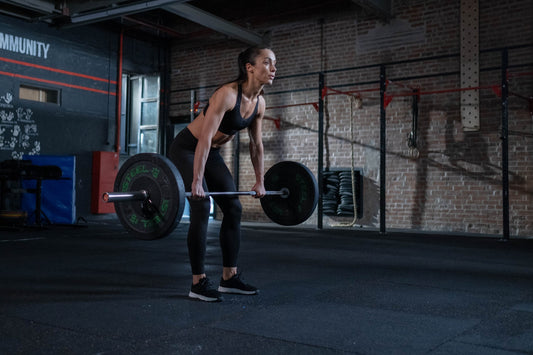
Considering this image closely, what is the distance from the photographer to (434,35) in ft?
21.7

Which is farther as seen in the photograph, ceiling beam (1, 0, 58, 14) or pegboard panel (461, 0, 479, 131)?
ceiling beam (1, 0, 58, 14)

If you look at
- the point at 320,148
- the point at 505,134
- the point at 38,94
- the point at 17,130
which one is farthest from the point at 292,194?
the point at 38,94

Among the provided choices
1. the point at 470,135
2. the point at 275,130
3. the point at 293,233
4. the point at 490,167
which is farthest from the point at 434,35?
the point at 293,233

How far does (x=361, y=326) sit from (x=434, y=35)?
220 inches

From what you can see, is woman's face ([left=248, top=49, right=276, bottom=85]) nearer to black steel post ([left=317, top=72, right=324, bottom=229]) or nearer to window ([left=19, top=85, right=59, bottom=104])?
black steel post ([left=317, top=72, right=324, bottom=229])

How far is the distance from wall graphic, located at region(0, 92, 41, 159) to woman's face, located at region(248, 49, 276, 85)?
18.7ft

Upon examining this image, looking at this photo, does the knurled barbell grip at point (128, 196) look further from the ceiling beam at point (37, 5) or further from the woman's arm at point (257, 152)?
the ceiling beam at point (37, 5)

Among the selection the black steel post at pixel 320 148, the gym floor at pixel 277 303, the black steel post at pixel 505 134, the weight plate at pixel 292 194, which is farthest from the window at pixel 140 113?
the weight plate at pixel 292 194

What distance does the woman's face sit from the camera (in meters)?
2.29

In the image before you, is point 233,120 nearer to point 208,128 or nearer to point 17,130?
point 208,128

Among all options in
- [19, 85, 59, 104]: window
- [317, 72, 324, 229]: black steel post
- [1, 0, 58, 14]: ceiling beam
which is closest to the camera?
[1, 0, 58, 14]: ceiling beam

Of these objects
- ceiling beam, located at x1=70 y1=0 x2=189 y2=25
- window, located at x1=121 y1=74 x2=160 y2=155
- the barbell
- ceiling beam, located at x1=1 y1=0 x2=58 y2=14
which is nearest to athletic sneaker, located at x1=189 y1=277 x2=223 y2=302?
the barbell

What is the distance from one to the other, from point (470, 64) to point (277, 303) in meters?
5.04

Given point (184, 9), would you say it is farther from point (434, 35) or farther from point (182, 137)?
point (182, 137)
